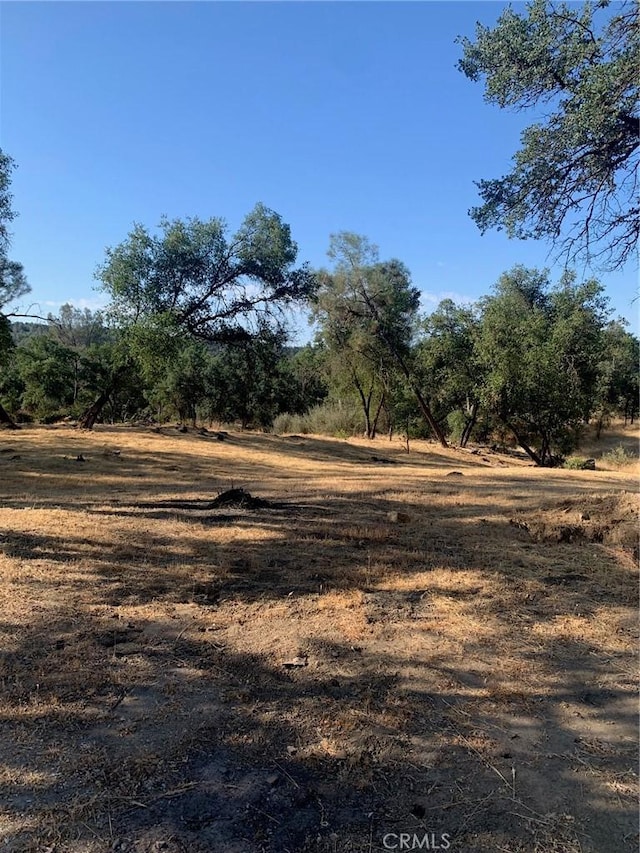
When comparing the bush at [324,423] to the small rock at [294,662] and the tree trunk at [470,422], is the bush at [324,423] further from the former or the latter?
the small rock at [294,662]

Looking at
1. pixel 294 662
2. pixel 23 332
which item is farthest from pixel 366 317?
pixel 23 332

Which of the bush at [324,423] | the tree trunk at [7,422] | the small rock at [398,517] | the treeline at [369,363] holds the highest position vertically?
the treeline at [369,363]

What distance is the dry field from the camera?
75.4 inches

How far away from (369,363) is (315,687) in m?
25.9

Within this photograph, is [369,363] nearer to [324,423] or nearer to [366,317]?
[366,317]

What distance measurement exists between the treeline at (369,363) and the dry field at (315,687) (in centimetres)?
979

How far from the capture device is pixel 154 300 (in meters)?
17.3

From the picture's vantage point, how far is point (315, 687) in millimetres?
2797

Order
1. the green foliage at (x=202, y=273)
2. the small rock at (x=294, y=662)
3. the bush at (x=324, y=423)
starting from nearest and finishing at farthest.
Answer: the small rock at (x=294, y=662)
the green foliage at (x=202, y=273)
the bush at (x=324, y=423)

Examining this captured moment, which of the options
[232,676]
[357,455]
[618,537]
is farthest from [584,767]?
[357,455]

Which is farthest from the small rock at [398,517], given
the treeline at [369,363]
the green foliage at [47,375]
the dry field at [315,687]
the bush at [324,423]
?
the green foliage at [47,375]

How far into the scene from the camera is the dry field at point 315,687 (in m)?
1.92

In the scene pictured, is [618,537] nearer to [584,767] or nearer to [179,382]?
[584,767]

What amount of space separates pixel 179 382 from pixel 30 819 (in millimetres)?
35750
